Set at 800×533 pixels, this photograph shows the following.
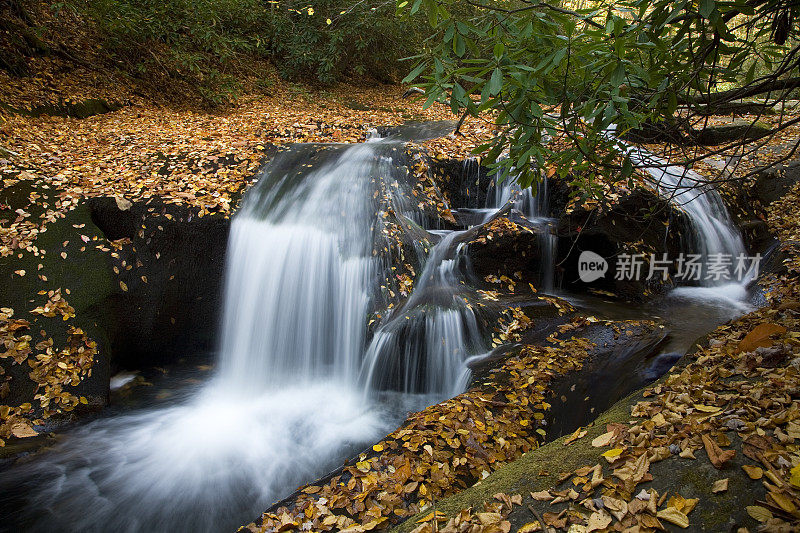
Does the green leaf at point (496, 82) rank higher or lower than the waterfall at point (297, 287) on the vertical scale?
higher

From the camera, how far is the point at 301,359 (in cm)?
611

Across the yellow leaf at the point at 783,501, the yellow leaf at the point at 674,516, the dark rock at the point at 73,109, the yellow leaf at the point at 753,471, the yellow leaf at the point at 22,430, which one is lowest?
the yellow leaf at the point at 22,430

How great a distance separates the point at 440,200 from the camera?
7.64 meters

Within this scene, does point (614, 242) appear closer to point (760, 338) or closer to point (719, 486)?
point (760, 338)

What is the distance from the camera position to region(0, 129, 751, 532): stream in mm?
4082

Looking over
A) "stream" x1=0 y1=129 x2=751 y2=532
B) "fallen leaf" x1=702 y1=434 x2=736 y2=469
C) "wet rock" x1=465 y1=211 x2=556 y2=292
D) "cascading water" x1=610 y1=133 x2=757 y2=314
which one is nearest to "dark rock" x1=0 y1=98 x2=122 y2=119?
"stream" x1=0 y1=129 x2=751 y2=532

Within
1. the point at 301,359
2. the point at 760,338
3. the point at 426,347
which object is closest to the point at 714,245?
the point at 760,338

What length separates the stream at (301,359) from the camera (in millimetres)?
4082

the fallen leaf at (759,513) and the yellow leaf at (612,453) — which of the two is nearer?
the fallen leaf at (759,513)

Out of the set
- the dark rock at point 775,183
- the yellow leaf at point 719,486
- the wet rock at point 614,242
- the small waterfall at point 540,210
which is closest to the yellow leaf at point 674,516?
the yellow leaf at point 719,486

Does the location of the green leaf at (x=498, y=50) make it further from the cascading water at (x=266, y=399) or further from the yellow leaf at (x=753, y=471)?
the cascading water at (x=266, y=399)

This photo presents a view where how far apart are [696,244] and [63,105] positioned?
40.9 feet

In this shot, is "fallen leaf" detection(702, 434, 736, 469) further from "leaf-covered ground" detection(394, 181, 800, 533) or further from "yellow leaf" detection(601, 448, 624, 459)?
"yellow leaf" detection(601, 448, 624, 459)

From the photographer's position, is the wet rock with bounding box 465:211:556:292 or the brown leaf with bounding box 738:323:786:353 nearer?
the brown leaf with bounding box 738:323:786:353
